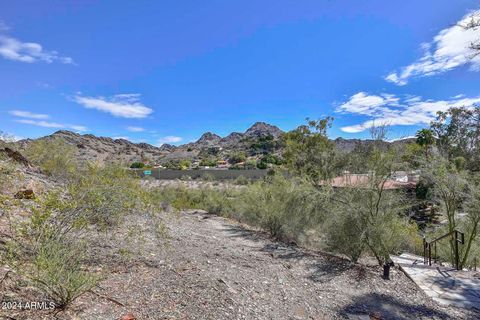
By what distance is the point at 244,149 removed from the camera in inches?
3964

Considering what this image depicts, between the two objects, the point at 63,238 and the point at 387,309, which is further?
the point at 387,309

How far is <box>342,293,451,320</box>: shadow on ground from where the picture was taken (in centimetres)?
569

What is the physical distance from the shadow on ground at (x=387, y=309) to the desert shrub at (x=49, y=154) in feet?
34.2

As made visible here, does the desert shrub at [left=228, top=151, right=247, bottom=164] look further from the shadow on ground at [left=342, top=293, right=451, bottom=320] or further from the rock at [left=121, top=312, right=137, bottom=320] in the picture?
the rock at [left=121, top=312, right=137, bottom=320]

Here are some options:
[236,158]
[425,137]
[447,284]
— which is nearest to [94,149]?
[447,284]

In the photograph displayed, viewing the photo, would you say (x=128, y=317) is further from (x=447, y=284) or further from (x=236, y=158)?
(x=236, y=158)

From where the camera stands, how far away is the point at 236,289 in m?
5.41

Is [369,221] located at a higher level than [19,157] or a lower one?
lower

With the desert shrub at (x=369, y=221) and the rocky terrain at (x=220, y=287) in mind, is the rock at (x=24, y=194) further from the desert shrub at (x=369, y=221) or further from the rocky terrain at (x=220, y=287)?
the desert shrub at (x=369, y=221)

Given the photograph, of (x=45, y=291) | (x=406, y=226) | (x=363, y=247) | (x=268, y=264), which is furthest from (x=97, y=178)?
(x=406, y=226)

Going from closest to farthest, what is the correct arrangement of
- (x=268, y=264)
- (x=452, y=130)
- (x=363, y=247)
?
(x=268, y=264)
(x=363, y=247)
(x=452, y=130)

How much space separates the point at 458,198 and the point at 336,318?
24.3ft

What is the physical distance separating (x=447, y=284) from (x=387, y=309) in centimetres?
261

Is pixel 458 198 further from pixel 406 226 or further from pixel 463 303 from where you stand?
pixel 463 303
